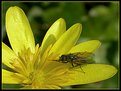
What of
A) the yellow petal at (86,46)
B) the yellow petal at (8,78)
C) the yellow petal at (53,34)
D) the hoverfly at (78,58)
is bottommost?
the yellow petal at (8,78)

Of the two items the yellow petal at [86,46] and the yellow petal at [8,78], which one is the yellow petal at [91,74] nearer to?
the yellow petal at [86,46]

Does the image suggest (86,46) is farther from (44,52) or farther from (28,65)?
(28,65)

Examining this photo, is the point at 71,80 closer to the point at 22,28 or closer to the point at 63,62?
the point at 63,62

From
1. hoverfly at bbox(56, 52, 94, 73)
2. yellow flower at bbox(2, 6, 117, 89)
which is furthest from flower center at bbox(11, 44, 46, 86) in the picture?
hoverfly at bbox(56, 52, 94, 73)

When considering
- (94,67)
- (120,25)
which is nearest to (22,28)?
(94,67)

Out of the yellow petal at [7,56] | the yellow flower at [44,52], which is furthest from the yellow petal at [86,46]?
the yellow petal at [7,56]

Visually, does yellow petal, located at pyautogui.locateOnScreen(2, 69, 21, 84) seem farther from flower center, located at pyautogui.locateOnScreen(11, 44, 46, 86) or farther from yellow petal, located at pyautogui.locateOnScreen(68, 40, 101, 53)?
yellow petal, located at pyautogui.locateOnScreen(68, 40, 101, 53)
